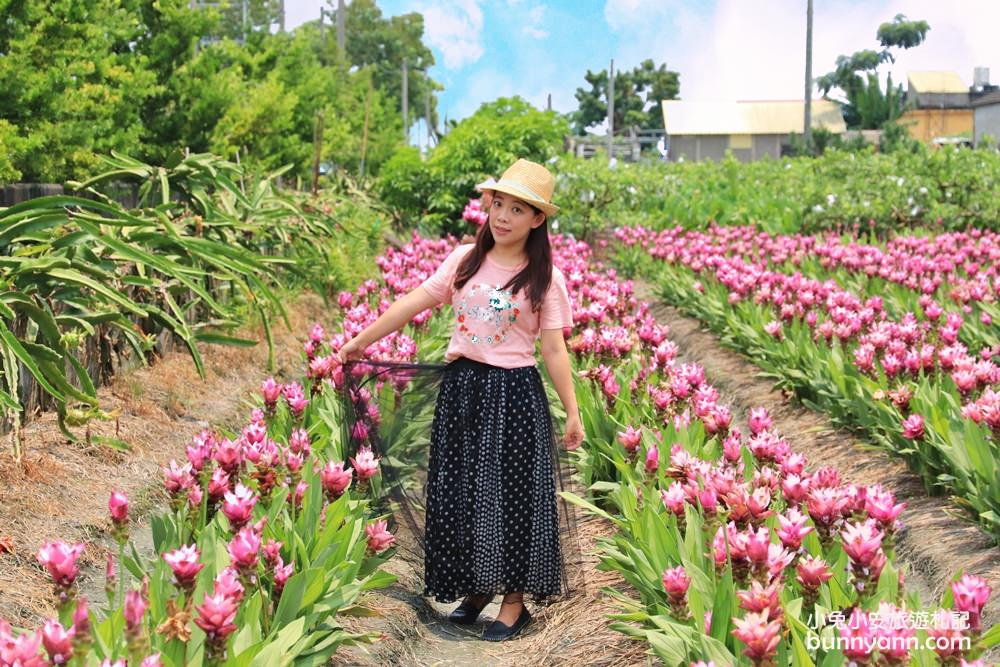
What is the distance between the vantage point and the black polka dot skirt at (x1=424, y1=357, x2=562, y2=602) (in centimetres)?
397

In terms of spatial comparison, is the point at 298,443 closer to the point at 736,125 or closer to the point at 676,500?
the point at 676,500

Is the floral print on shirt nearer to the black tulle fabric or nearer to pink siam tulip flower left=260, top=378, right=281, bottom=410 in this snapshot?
the black tulle fabric

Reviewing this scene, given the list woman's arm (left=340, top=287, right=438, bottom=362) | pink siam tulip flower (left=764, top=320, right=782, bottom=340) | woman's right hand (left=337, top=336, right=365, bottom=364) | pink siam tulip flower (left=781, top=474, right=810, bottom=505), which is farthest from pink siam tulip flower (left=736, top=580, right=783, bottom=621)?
pink siam tulip flower (left=764, top=320, right=782, bottom=340)

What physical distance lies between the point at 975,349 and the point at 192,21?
26.5ft

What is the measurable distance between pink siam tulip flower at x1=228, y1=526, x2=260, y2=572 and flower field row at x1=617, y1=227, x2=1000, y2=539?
2.70 metres

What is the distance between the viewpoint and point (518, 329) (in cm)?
400

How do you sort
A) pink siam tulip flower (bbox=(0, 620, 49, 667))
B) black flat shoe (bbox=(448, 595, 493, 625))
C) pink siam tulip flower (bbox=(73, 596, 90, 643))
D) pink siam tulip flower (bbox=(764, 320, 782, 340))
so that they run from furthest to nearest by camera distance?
pink siam tulip flower (bbox=(764, 320, 782, 340)), black flat shoe (bbox=(448, 595, 493, 625)), pink siam tulip flower (bbox=(73, 596, 90, 643)), pink siam tulip flower (bbox=(0, 620, 49, 667))

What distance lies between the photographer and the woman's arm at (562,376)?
157 inches

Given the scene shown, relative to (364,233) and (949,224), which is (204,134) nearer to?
(364,233)

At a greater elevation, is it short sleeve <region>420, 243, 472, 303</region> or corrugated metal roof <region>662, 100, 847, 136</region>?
corrugated metal roof <region>662, 100, 847, 136</region>

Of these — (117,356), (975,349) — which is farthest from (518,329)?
(975,349)

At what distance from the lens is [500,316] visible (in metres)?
3.96

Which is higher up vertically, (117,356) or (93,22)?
(93,22)

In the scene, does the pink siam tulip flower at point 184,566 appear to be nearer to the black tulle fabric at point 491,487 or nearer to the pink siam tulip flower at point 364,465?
the pink siam tulip flower at point 364,465
